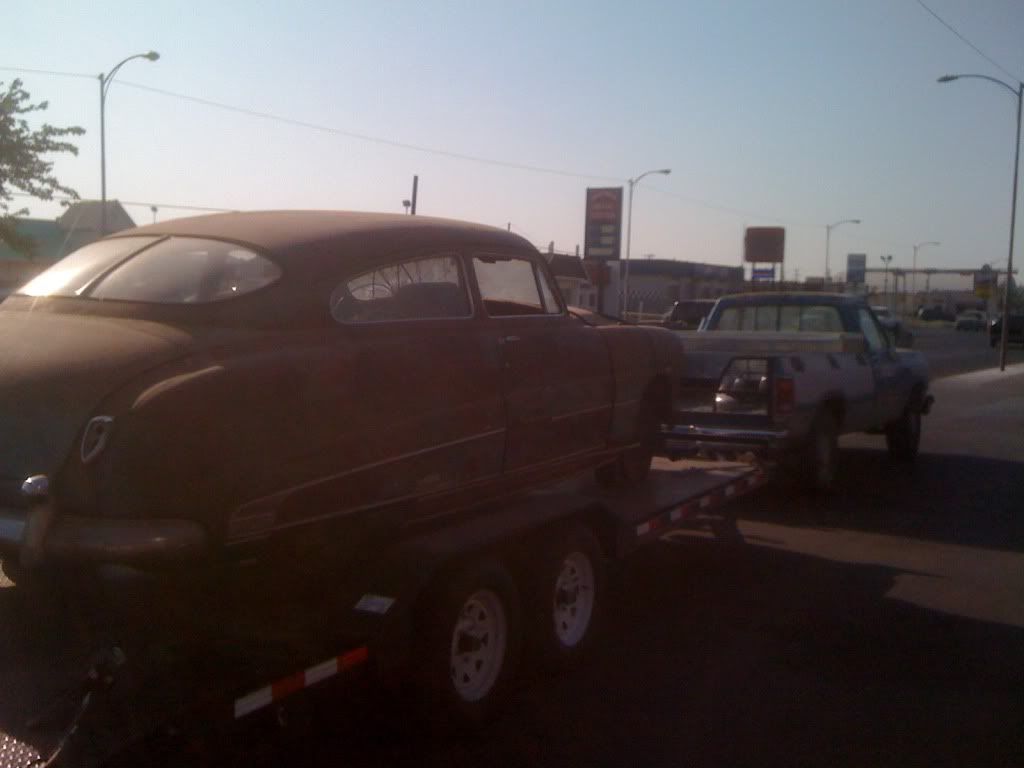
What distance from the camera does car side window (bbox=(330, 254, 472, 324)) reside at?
15.1ft

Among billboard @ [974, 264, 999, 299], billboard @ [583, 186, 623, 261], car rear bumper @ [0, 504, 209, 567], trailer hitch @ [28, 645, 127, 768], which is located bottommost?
trailer hitch @ [28, 645, 127, 768]

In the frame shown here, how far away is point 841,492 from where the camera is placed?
10.9m

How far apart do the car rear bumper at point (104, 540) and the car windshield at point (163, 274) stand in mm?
983

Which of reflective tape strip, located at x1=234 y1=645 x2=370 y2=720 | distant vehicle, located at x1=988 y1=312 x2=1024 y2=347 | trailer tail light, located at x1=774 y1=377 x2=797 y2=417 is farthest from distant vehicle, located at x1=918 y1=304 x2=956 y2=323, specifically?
reflective tape strip, located at x1=234 y1=645 x2=370 y2=720

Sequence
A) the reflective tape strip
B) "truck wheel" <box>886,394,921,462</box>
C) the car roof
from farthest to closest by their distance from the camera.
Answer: "truck wheel" <box>886,394,921,462</box>, the car roof, the reflective tape strip

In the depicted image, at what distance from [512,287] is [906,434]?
331 inches

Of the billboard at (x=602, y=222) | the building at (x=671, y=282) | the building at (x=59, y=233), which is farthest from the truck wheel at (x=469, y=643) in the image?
the building at (x=671, y=282)

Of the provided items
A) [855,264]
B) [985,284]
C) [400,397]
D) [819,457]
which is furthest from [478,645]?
[855,264]

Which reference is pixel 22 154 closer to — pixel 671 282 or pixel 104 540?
pixel 104 540

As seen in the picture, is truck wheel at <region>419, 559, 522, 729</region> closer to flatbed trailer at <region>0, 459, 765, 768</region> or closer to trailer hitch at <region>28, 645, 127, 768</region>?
flatbed trailer at <region>0, 459, 765, 768</region>

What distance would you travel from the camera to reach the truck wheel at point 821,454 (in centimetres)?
994

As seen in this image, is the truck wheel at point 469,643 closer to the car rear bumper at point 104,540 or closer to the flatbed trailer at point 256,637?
the flatbed trailer at point 256,637

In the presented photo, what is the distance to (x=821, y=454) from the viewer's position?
10.1 m

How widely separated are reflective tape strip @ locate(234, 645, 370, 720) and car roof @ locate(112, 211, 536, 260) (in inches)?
63.7
